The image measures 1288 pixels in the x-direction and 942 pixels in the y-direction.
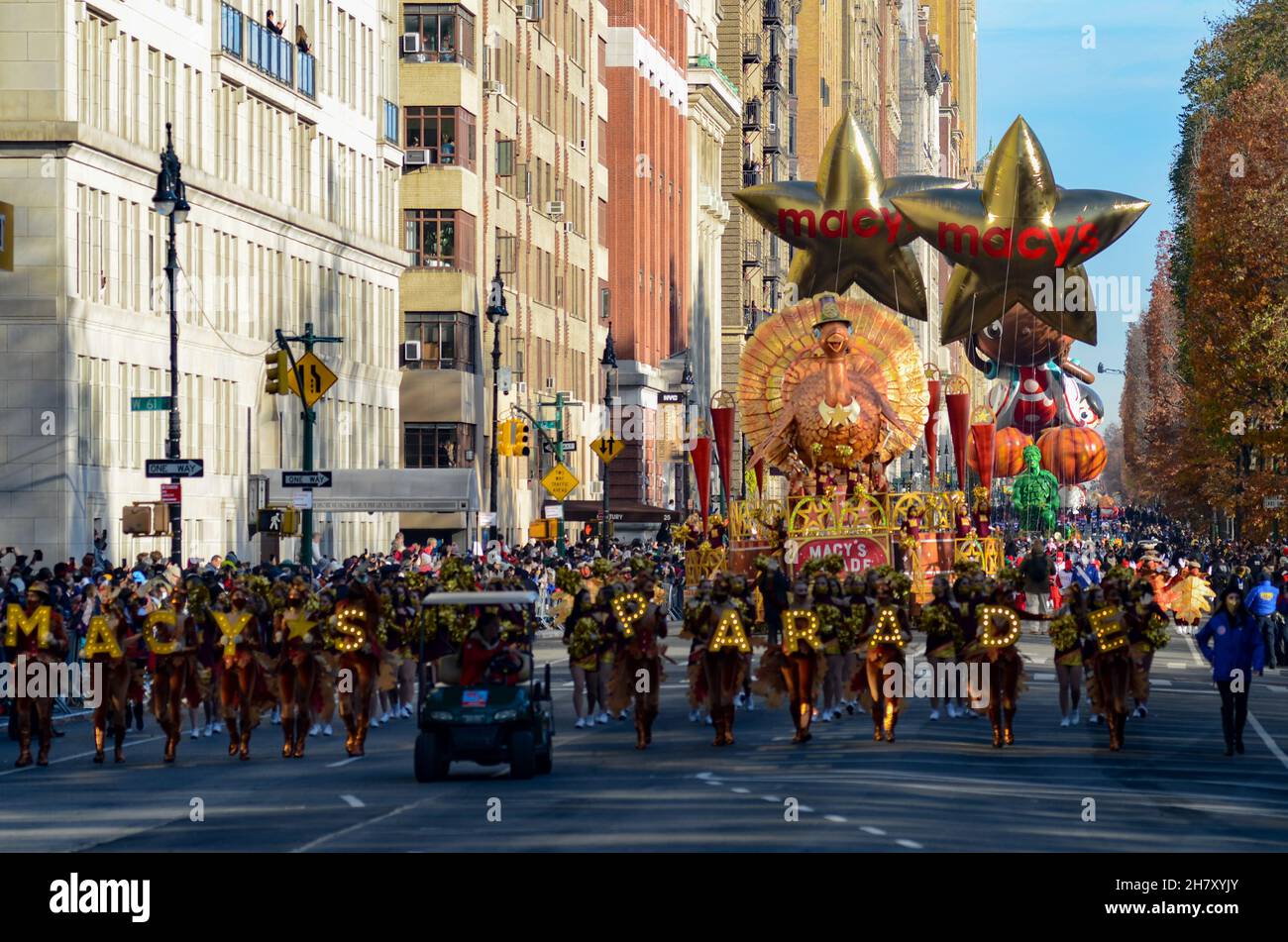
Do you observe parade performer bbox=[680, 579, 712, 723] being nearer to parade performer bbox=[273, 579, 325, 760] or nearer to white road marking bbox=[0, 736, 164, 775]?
parade performer bbox=[273, 579, 325, 760]

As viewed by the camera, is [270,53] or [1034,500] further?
[1034,500]

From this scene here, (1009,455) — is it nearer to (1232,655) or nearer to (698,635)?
(698,635)

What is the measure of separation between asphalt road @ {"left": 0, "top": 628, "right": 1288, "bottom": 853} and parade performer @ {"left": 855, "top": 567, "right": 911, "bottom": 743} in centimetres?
39

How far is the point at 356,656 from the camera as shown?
83.0 feet

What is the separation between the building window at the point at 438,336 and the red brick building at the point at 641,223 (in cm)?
1984

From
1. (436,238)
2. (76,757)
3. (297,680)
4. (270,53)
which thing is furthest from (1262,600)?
(436,238)

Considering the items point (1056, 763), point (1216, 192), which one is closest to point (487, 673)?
point (1056, 763)

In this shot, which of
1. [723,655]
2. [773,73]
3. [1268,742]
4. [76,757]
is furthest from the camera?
[773,73]

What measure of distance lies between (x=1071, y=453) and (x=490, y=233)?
5894 cm

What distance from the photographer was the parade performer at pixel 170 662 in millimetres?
25031

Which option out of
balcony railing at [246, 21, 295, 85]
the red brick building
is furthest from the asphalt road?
the red brick building
